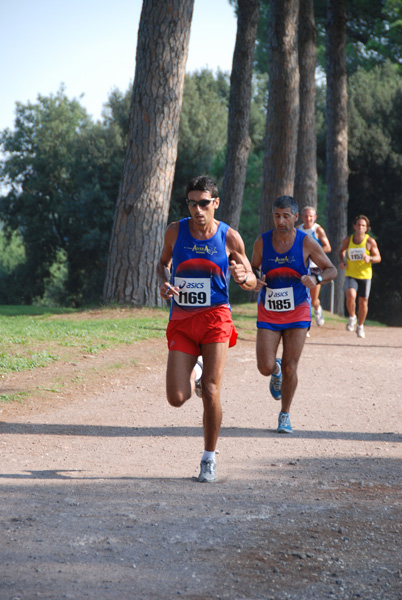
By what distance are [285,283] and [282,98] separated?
1231cm

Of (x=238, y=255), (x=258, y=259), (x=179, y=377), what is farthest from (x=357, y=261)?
(x=179, y=377)

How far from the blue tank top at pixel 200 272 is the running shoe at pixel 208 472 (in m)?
1.03

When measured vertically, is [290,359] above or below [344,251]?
below

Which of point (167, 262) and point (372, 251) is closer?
point (167, 262)

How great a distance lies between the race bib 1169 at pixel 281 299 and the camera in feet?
22.9

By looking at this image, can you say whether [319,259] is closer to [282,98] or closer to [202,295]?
[202,295]

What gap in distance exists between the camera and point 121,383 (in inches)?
361

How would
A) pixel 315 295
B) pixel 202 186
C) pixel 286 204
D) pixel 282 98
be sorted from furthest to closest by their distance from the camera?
pixel 282 98 → pixel 315 295 → pixel 286 204 → pixel 202 186

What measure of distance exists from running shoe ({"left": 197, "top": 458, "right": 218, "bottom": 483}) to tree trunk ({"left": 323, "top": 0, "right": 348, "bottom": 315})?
20.2 metres

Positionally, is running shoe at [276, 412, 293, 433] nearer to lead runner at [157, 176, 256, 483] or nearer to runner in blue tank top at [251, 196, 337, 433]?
runner in blue tank top at [251, 196, 337, 433]

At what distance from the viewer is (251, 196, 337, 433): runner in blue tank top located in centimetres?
693

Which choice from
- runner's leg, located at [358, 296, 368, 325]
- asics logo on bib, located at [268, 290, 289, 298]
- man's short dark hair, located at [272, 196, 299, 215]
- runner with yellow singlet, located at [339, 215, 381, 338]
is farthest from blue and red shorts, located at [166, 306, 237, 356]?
runner's leg, located at [358, 296, 368, 325]

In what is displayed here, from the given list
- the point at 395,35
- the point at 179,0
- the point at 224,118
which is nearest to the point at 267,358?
the point at 179,0

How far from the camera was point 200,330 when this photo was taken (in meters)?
5.48
